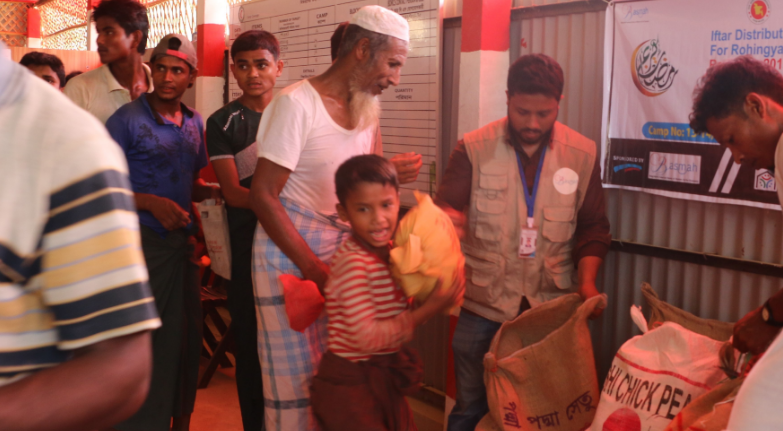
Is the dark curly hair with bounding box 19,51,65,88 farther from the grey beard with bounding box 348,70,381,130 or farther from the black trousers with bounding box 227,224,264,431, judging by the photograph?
the grey beard with bounding box 348,70,381,130

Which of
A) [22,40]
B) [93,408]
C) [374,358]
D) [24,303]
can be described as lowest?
[374,358]

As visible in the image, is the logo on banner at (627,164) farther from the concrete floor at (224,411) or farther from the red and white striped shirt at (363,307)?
the concrete floor at (224,411)

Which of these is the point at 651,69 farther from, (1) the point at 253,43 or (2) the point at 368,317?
(1) the point at 253,43

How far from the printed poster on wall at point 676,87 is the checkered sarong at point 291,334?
142 cm

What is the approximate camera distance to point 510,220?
3.01m

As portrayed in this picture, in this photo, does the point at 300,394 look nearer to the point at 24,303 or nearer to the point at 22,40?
the point at 24,303

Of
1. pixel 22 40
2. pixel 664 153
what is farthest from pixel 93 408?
pixel 22 40

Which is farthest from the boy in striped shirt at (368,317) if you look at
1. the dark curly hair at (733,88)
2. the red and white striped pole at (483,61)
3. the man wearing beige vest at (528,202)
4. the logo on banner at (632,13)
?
the logo on banner at (632,13)

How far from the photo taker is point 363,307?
2.13 meters

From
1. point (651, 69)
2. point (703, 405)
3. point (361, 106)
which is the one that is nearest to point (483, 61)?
point (651, 69)

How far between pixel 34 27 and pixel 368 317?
1588 centimetres

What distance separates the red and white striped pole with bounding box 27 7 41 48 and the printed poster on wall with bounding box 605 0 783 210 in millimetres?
15219

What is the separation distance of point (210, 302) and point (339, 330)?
3.16 meters

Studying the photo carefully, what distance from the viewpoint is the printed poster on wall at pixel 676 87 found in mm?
2617
